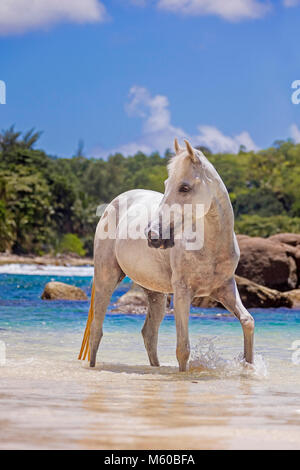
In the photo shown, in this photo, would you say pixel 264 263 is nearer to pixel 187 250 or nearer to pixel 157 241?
pixel 187 250

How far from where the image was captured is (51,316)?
15.9 metres

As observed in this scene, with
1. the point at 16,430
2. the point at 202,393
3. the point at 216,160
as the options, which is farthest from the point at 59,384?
the point at 216,160

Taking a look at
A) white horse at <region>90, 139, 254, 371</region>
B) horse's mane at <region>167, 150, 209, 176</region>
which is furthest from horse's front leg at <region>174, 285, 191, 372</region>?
horse's mane at <region>167, 150, 209, 176</region>

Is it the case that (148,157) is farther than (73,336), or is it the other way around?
(148,157)

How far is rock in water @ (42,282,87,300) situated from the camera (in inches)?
842

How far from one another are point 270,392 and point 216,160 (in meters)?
127

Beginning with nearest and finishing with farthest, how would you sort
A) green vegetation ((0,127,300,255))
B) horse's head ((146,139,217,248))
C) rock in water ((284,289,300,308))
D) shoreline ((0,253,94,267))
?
horse's head ((146,139,217,248))
rock in water ((284,289,300,308))
shoreline ((0,253,94,267))
green vegetation ((0,127,300,255))

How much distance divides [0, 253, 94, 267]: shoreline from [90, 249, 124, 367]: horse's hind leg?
53.3 meters

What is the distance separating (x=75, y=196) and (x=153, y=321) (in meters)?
74.8

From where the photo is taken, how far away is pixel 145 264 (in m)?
6.36

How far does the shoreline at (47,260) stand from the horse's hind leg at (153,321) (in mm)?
53462

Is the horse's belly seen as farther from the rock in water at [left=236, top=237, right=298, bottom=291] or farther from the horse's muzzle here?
the rock in water at [left=236, top=237, right=298, bottom=291]

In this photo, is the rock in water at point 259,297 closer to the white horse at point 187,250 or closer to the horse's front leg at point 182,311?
the white horse at point 187,250
